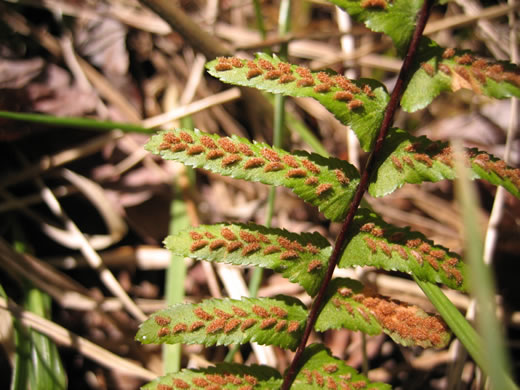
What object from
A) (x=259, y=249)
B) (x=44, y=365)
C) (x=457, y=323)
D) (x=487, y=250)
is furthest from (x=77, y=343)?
(x=487, y=250)

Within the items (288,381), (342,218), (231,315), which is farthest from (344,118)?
(288,381)

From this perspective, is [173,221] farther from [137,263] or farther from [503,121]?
[503,121]

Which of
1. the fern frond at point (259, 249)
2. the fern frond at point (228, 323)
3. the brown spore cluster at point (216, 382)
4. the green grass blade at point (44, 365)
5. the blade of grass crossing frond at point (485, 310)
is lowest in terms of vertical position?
the green grass blade at point (44, 365)

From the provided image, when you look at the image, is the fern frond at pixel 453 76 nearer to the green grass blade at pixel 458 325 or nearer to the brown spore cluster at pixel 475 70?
the brown spore cluster at pixel 475 70

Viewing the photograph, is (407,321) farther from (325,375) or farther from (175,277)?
(175,277)

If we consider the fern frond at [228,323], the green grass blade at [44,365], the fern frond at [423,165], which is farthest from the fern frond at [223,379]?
the fern frond at [423,165]

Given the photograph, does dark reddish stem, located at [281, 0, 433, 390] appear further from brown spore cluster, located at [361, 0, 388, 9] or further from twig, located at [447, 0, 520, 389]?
twig, located at [447, 0, 520, 389]
